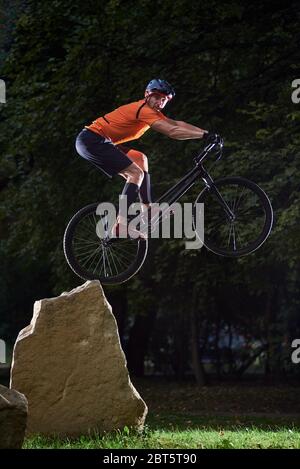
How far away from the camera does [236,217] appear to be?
9203 mm

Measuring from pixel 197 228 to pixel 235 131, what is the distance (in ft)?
Result: 27.0

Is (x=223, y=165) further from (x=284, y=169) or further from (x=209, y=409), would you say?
(x=209, y=409)

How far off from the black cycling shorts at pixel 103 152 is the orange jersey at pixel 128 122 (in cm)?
7

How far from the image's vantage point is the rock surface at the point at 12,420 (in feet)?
28.9

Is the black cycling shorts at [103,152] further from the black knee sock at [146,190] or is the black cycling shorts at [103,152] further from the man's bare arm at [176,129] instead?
the man's bare arm at [176,129]

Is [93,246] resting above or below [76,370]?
above

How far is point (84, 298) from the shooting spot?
1062 centimetres

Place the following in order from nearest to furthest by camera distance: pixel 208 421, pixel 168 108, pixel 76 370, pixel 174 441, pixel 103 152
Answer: pixel 103 152 < pixel 174 441 < pixel 76 370 < pixel 208 421 < pixel 168 108

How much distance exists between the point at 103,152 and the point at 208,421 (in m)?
8.78

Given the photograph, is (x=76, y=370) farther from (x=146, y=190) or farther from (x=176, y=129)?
(x=176, y=129)

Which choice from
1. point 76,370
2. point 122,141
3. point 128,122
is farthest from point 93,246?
point 76,370

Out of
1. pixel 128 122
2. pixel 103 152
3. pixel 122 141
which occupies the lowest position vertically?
pixel 103 152

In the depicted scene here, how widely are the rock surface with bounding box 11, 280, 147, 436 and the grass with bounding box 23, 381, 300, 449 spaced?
7.7 inches

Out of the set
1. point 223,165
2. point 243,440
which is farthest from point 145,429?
point 223,165
